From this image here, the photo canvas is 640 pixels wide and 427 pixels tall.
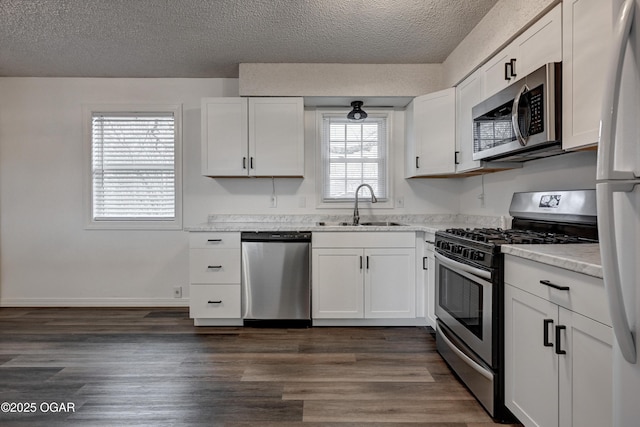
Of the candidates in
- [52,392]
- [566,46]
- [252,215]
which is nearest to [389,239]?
[252,215]

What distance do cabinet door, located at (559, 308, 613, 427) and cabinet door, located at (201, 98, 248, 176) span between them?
110 inches

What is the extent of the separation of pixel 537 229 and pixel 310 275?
1.78 meters

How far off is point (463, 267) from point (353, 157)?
77.9 inches

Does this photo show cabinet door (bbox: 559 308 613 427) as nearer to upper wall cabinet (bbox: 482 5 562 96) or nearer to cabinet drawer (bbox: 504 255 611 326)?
cabinet drawer (bbox: 504 255 611 326)

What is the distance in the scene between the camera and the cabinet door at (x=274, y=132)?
3.36 meters

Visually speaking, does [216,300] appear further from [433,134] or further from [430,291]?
[433,134]

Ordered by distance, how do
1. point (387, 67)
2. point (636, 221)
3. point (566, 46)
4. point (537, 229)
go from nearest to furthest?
1. point (636, 221)
2. point (566, 46)
3. point (537, 229)
4. point (387, 67)

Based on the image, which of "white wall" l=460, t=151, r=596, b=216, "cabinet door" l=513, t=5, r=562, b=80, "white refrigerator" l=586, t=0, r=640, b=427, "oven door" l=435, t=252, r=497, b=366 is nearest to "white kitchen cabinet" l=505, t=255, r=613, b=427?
"oven door" l=435, t=252, r=497, b=366

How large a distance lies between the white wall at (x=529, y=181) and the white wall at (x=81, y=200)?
0.35 meters

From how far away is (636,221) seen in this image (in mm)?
884

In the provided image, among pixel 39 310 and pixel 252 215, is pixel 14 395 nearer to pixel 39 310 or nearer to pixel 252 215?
pixel 39 310

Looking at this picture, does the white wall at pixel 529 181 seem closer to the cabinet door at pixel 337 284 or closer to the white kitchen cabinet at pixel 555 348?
the white kitchen cabinet at pixel 555 348

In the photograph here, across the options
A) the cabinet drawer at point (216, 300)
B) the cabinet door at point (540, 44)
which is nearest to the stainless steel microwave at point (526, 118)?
the cabinet door at point (540, 44)

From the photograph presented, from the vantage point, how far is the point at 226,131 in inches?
133
